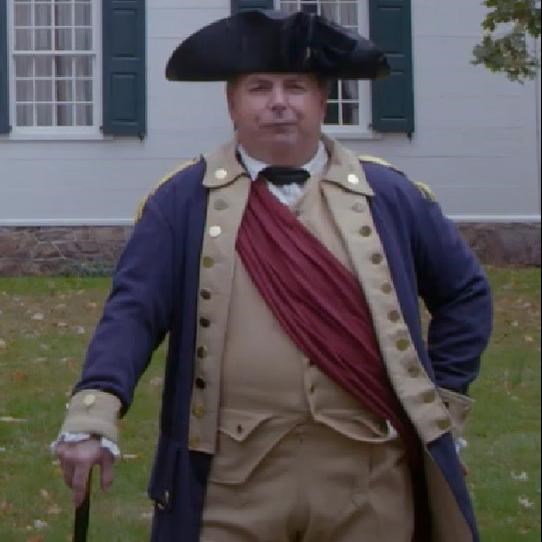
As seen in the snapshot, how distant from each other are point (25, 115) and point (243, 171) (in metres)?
1.71

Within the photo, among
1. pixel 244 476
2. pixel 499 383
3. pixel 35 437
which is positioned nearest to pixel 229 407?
pixel 244 476

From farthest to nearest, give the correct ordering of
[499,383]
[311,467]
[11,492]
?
[499,383] < [11,492] < [311,467]

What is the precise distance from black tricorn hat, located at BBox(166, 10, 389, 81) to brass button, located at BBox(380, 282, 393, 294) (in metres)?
0.45

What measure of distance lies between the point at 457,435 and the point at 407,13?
1878 millimetres

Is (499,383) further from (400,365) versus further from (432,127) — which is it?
(400,365)

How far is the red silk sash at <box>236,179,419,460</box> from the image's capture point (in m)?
3.07

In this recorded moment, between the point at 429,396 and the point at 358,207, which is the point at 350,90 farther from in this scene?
the point at 429,396

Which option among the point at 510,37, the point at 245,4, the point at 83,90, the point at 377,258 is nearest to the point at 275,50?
the point at 377,258

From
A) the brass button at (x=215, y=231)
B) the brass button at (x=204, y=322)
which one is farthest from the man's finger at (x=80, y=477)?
the brass button at (x=215, y=231)

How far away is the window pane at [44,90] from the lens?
4816mm

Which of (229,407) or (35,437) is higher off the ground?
(229,407)

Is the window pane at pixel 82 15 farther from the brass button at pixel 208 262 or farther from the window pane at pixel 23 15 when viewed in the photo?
the brass button at pixel 208 262

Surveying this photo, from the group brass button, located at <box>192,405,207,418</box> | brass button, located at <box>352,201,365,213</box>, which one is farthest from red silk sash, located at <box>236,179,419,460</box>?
brass button, located at <box>192,405,207,418</box>

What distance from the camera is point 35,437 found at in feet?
15.7
